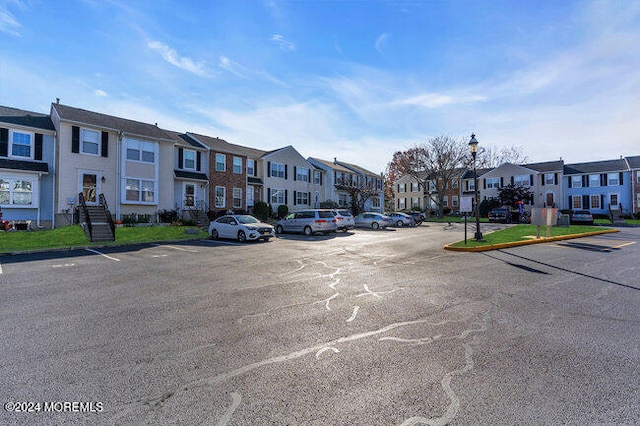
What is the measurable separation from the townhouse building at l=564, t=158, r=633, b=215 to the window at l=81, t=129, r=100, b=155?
57.9 meters

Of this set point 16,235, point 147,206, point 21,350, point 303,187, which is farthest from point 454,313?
point 303,187

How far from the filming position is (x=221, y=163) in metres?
29.5

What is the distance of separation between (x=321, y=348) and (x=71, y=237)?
710 inches

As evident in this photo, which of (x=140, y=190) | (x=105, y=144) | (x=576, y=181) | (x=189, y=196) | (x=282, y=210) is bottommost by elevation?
(x=282, y=210)

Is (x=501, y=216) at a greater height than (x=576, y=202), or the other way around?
(x=576, y=202)

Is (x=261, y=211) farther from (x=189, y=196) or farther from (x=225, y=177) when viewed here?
(x=189, y=196)

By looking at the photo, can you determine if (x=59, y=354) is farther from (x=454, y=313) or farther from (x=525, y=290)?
(x=525, y=290)

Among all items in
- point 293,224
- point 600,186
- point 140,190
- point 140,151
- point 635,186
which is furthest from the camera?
A: point 600,186

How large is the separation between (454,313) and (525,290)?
269 cm

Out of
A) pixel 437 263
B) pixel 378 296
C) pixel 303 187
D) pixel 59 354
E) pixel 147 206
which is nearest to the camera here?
pixel 59 354

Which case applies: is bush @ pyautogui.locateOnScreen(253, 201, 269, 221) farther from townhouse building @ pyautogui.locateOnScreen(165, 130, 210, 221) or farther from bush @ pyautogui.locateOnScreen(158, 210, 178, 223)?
bush @ pyautogui.locateOnScreen(158, 210, 178, 223)

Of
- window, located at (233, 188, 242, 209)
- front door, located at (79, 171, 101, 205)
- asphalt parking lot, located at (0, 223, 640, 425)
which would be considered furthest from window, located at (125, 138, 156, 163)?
asphalt parking lot, located at (0, 223, 640, 425)

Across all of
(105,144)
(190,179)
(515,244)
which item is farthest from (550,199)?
(105,144)

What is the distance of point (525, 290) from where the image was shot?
23.5 feet
